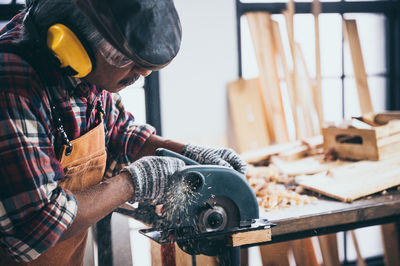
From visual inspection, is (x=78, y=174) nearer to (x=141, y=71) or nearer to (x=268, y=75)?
(x=141, y=71)

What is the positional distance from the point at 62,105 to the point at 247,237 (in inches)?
29.4

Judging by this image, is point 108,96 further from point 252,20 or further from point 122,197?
point 252,20

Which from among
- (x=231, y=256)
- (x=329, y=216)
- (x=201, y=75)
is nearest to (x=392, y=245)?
(x=329, y=216)

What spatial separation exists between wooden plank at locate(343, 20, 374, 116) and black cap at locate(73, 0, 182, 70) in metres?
2.74

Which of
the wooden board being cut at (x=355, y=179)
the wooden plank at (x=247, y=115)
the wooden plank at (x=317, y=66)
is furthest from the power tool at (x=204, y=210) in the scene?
the wooden plank at (x=317, y=66)

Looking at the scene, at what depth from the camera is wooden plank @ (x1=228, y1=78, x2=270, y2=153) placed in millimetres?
3068

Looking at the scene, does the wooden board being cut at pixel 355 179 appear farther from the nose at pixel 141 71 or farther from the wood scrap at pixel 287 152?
the nose at pixel 141 71

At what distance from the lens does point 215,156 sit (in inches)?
56.7

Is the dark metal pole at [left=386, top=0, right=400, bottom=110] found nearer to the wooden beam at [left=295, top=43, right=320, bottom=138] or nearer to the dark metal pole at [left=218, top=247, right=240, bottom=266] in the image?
the wooden beam at [left=295, top=43, right=320, bottom=138]

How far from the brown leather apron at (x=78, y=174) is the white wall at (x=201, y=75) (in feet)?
5.11

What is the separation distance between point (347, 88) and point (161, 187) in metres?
2.82

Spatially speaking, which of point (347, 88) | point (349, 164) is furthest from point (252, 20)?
point (349, 164)

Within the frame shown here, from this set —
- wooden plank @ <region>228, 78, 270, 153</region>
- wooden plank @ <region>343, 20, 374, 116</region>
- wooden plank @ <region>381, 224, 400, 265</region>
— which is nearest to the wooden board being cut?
wooden plank @ <region>228, 78, 270, 153</region>

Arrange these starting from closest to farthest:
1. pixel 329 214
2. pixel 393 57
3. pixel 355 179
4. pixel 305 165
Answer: pixel 329 214, pixel 355 179, pixel 305 165, pixel 393 57
